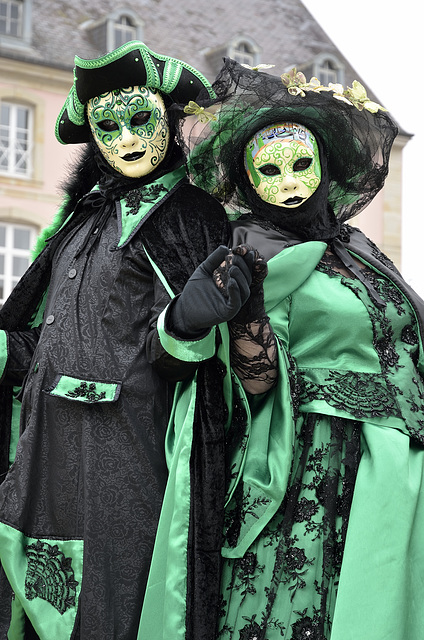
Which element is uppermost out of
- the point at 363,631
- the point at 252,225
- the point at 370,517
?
the point at 252,225

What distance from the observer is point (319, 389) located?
3.17m

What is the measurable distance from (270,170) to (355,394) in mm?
817

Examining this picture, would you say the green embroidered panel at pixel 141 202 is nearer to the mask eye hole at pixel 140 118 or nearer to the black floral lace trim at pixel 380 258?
the mask eye hole at pixel 140 118

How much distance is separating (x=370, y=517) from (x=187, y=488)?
55 centimetres

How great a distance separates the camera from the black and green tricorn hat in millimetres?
3287

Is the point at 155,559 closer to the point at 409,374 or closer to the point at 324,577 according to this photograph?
the point at 324,577

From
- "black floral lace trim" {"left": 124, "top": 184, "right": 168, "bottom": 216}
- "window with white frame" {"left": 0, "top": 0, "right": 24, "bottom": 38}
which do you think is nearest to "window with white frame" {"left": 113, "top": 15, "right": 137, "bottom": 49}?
"window with white frame" {"left": 0, "top": 0, "right": 24, "bottom": 38}

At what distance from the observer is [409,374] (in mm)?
3270

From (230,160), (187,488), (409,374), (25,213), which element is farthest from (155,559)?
(25,213)

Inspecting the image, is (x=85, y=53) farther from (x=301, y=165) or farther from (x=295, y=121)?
(x=301, y=165)

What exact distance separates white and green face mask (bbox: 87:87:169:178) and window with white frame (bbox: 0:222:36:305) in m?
15.2
